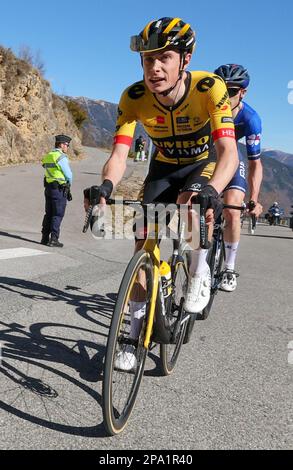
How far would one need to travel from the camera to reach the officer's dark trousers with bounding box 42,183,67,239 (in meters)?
8.98

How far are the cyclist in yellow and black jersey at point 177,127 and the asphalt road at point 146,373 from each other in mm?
427

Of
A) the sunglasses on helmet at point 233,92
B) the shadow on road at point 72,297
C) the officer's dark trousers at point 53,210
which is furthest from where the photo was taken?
the officer's dark trousers at point 53,210

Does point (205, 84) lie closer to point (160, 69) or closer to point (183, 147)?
point (160, 69)

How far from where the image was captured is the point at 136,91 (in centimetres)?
329

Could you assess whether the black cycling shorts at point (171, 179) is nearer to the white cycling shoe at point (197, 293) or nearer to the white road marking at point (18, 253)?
the white cycling shoe at point (197, 293)

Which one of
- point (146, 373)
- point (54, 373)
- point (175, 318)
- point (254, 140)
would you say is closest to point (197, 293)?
point (175, 318)

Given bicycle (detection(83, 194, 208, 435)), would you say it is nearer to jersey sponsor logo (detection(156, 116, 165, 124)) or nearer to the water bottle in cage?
the water bottle in cage

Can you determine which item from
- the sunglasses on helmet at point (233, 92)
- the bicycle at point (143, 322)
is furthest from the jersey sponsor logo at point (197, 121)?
the sunglasses on helmet at point (233, 92)

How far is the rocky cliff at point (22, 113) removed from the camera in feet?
74.0

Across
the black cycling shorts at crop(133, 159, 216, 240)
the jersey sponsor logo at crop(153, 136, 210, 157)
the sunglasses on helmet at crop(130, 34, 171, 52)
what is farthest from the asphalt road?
the sunglasses on helmet at crop(130, 34, 171, 52)

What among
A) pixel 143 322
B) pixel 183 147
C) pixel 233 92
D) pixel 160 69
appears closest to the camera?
pixel 143 322

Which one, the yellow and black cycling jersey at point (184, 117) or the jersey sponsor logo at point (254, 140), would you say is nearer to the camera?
the yellow and black cycling jersey at point (184, 117)

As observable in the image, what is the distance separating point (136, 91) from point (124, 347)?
6.12 feet

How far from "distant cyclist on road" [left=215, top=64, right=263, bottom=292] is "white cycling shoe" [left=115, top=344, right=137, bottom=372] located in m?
2.59
